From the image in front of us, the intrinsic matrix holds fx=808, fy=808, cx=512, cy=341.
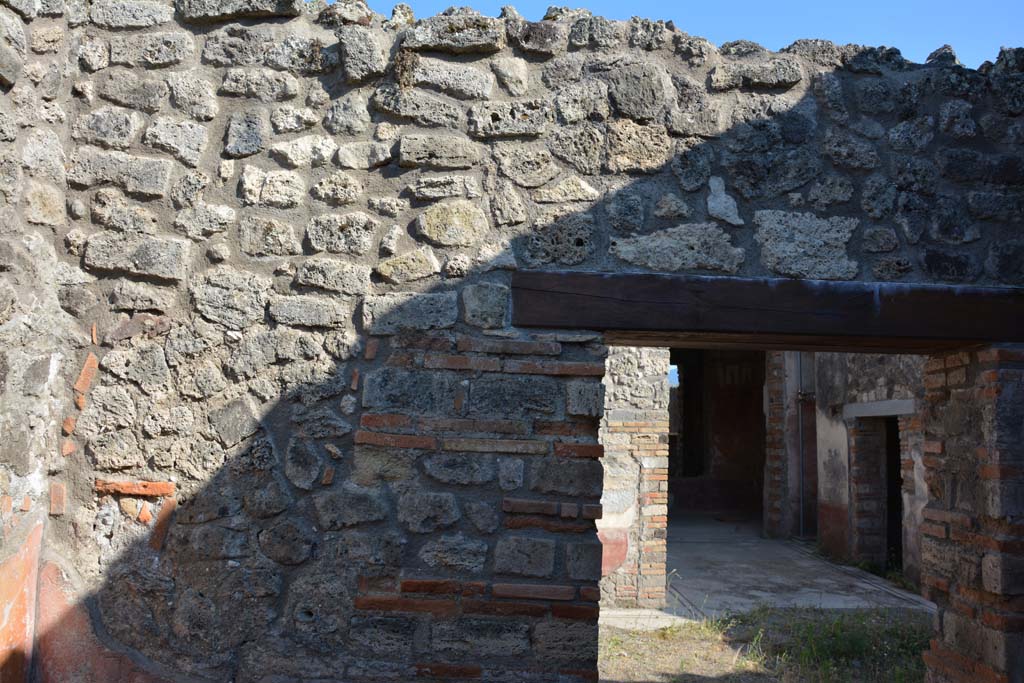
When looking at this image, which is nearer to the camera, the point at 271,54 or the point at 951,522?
the point at 271,54

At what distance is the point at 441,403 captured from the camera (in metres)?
2.77

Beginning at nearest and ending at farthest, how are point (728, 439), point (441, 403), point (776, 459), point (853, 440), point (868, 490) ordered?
point (441, 403) < point (868, 490) < point (853, 440) < point (776, 459) < point (728, 439)

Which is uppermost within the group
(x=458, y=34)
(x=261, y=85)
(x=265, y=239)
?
(x=458, y=34)

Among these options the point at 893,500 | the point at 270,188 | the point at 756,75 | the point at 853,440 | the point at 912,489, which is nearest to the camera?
Result: the point at 270,188

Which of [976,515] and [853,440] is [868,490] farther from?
[976,515]

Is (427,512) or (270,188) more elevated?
(270,188)

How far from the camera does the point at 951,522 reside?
315cm

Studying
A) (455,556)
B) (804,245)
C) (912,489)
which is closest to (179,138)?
(455,556)

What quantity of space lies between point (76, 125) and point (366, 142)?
1041 mm

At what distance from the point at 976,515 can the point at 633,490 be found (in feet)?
12.3

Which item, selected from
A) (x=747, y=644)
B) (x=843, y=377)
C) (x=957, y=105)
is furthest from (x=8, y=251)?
(x=843, y=377)

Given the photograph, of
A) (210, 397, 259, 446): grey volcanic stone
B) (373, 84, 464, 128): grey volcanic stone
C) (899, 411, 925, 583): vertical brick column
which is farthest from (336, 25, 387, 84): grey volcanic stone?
(899, 411, 925, 583): vertical brick column

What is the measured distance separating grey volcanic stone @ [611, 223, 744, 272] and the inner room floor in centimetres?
440

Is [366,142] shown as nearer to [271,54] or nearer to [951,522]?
[271,54]
